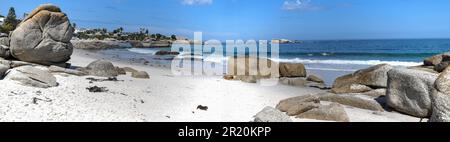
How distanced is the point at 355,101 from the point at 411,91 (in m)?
2.09

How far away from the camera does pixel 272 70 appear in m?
21.4

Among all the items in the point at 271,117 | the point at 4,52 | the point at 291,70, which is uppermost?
the point at 4,52

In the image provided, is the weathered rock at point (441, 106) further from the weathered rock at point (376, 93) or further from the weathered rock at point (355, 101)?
the weathered rock at point (376, 93)

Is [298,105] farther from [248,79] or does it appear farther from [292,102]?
[248,79]

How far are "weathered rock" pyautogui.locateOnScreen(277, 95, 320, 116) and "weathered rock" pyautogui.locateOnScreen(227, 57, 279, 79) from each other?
8.87 m

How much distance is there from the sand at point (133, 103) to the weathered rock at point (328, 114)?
36cm

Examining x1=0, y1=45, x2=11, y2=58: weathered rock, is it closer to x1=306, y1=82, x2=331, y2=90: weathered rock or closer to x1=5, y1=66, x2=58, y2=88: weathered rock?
x1=5, y1=66, x2=58, y2=88: weathered rock

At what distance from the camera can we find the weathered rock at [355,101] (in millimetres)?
11841

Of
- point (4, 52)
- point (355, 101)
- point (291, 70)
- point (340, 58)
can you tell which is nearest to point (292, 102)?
point (355, 101)

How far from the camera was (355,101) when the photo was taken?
12.3 metres

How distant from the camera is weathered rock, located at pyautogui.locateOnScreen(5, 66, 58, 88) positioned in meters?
11.1
